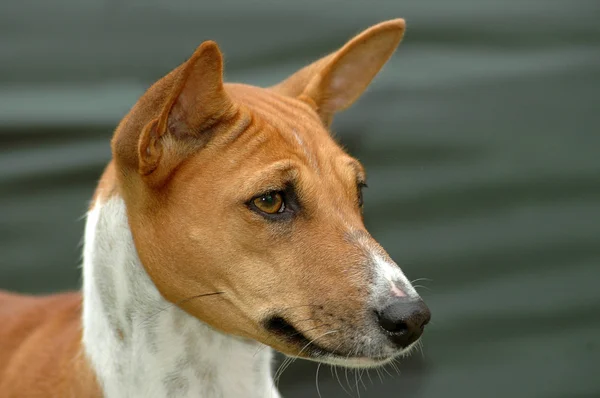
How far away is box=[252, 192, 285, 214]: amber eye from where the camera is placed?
2.32 m

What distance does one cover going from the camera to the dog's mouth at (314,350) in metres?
2.23

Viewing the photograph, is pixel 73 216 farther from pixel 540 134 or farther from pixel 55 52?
pixel 540 134

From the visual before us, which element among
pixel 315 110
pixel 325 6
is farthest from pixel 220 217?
pixel 325 6

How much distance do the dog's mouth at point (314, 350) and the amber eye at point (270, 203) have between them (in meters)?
0.31

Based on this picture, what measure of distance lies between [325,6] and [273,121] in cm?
188

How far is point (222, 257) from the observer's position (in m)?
2.31

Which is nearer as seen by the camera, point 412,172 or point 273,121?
point 273,121

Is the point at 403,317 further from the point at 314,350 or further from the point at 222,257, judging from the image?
the point at 222,257

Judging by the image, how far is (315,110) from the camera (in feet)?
9.45

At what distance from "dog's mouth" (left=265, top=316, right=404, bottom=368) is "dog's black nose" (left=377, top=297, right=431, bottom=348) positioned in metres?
0.11

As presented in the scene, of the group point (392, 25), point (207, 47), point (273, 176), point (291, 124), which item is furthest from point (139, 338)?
point (392, 25)

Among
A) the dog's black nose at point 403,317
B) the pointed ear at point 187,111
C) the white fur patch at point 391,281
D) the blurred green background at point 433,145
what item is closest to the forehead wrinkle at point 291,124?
the pointed ear at point 187,111

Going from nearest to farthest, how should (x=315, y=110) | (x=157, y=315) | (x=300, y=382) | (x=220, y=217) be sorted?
(x=220, y=217), (x=157, y=315), (x=315, y=110), (x=300, y=382)

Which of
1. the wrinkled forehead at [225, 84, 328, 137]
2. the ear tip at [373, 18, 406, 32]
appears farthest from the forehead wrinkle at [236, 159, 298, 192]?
the ear tip at [373, 18, 406, 32]
